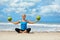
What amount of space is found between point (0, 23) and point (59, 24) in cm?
404

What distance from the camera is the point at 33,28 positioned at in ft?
39.0

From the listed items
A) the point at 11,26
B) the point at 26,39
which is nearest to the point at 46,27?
the point at 11,26

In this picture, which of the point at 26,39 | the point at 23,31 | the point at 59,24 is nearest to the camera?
the point at 26,39

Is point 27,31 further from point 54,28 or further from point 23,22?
point 54,28

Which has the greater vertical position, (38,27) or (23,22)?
(23,22)

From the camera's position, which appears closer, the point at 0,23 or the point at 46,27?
the point at 46,27

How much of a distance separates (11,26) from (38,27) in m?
1.73

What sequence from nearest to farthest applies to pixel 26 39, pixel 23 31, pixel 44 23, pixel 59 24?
pixel 26 39 → pixel 23 31 → pixel 59 24 → pixel 44 23

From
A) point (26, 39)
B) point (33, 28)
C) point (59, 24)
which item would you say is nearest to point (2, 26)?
point (33, 28)

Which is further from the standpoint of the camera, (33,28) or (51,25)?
(51,25)

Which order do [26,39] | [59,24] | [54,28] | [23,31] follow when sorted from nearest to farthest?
[26,39] < [23,31] < [54,28] < [59,24]

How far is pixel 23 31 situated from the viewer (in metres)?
8.53

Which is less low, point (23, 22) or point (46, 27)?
point (23, 22)

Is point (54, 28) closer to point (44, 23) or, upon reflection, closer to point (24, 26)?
point (44, 23)
